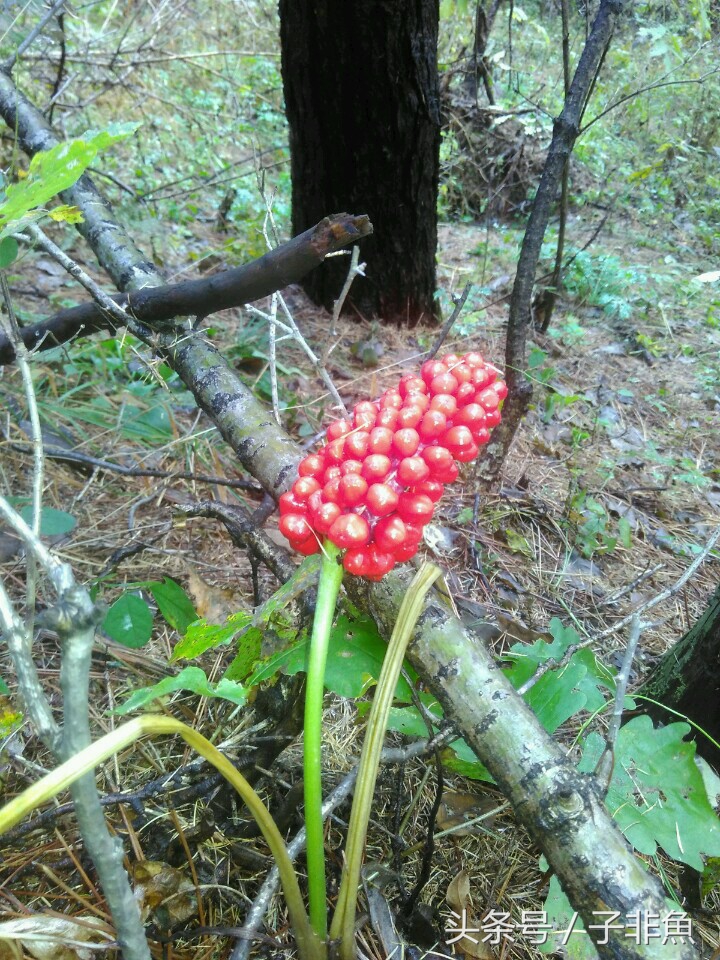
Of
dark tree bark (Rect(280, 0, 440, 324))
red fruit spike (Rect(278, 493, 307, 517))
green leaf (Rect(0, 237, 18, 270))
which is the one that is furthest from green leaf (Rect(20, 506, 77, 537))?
dark tree bark (Rect(280, 0, 440, 324))

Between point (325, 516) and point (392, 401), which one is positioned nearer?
point (325, 516)

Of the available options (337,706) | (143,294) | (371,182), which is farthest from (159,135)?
(337,706)

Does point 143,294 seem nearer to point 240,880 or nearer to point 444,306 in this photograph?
point 240,880

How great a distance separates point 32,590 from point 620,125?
7.65 m

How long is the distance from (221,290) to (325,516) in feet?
2.33

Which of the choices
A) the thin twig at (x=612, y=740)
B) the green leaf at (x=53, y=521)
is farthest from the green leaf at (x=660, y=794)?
the green leaf at (x=53, y=521)

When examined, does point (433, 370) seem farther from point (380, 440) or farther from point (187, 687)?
point (187, 687)

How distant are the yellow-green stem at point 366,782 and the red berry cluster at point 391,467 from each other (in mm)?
121

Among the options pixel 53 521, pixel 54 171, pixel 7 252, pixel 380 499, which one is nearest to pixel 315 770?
pixel 380 499

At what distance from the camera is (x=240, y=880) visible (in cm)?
120

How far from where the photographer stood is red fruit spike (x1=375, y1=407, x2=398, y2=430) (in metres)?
1.10

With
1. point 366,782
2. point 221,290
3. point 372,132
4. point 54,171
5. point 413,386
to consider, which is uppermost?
point 372,132

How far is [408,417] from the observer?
42.3 inches

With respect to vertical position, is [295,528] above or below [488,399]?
below
